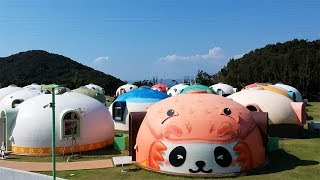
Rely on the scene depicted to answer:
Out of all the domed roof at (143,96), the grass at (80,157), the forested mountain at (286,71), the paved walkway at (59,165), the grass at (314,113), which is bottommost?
the paved walkway at (59,165)

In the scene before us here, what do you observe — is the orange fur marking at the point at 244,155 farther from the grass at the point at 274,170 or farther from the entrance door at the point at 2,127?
the entrance door at the point at 2,127

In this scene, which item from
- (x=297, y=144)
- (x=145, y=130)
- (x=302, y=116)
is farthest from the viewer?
(x=302, y=116)

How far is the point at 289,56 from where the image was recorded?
219 ft

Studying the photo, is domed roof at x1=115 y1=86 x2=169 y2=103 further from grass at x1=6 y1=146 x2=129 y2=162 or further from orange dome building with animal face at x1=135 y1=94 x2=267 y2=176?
orange dome building with animal face at x1=135 y1=94 x2=267 y2=176

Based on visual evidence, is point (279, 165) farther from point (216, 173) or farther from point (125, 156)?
point (125, 156)

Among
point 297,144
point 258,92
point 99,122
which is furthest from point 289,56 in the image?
point 99,122

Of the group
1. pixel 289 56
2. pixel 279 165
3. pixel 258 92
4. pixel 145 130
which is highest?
pixel 289 56

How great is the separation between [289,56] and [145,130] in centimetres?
5488

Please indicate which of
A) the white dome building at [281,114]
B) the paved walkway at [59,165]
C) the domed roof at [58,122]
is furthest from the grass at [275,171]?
the white dome building at [281,114]

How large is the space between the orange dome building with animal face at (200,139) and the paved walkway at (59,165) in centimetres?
239

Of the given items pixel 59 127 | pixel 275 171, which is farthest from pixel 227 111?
pixel 59 127

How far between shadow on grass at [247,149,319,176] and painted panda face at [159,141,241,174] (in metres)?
1.13

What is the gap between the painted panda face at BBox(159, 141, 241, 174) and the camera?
51.0 feet

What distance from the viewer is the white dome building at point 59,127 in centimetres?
2077
